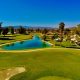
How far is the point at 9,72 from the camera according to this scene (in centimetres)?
3531

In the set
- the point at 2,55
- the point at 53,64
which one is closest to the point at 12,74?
the point at 53,64

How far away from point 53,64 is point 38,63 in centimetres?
331

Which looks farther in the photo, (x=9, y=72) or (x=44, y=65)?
(x=44, y=65)

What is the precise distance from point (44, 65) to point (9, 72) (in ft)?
28.0

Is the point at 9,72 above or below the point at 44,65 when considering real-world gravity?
below

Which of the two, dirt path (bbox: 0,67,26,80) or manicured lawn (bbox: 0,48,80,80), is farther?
manicured lawn (bbox: 0,48,80,80)

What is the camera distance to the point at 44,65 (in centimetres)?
4075

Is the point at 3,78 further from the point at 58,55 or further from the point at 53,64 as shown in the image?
the point at 58,55

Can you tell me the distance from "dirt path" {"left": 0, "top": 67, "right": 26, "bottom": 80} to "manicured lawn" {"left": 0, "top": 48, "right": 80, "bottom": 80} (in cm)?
102

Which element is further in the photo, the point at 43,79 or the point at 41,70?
the point at 41,70

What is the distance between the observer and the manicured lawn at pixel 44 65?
3403 cm

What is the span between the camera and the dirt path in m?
32.7

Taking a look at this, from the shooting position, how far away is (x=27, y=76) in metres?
33.4

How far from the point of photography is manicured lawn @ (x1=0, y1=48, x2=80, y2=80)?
112ft
